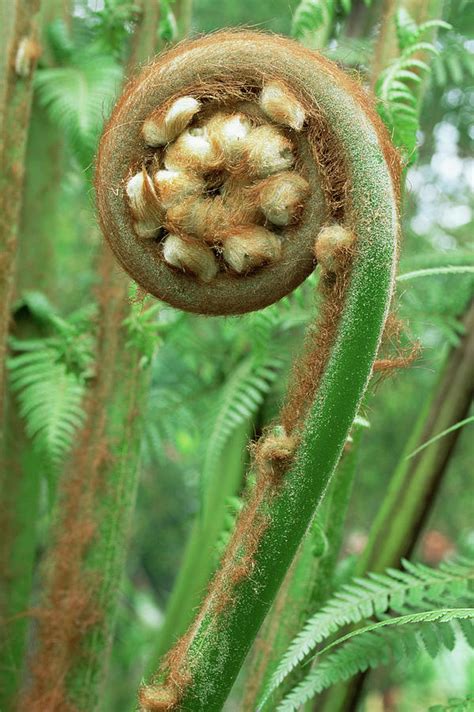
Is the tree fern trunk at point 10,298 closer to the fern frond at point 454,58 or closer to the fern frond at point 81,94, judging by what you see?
the fern frond at point 81,94

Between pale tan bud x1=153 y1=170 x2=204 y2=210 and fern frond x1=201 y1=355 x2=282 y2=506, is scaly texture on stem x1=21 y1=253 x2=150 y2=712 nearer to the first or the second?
fern frond x1=201 y1=355 x2=282 y2=506

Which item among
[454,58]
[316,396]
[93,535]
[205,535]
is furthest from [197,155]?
[454,58]

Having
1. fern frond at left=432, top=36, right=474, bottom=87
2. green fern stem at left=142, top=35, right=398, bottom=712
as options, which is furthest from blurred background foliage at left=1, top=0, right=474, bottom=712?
green fern stem at left=142, top=35, right=398, bottom=712

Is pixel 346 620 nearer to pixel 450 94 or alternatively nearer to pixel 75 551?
pixel 75 551

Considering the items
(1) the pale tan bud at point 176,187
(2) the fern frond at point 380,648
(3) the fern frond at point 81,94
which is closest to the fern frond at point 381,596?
(2) the fern frond at point 380,648

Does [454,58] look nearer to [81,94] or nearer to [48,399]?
[81,94]
